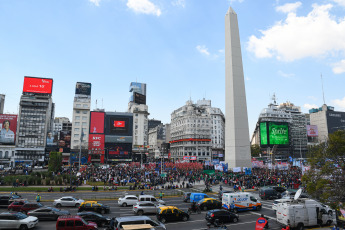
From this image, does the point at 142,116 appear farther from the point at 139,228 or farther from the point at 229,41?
the point at 139,228

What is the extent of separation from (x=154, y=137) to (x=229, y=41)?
108379 millimetres

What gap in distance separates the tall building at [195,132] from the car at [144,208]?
86.1 meters

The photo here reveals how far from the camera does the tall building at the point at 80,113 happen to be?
93675mm

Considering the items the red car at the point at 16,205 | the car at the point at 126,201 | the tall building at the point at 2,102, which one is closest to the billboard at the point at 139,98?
the tall building at the point at 2,102

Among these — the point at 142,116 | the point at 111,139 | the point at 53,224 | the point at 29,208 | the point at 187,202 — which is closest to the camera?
the point at 53,224

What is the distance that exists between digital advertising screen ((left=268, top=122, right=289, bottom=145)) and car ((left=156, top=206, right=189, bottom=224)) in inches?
2705

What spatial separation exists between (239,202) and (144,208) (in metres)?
7.87

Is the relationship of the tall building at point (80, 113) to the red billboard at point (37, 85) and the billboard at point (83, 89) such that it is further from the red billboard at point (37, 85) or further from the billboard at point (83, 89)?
the red billboard at point (37, 85)

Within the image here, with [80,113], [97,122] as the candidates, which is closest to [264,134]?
[97,122]

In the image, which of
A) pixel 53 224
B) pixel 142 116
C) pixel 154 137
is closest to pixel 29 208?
pixel 53 224

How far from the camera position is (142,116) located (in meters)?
→ 107

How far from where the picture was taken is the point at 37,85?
85625 mm

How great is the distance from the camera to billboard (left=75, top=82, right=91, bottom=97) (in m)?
97.2

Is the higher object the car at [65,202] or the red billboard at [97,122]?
the red billboard at [97,122]
